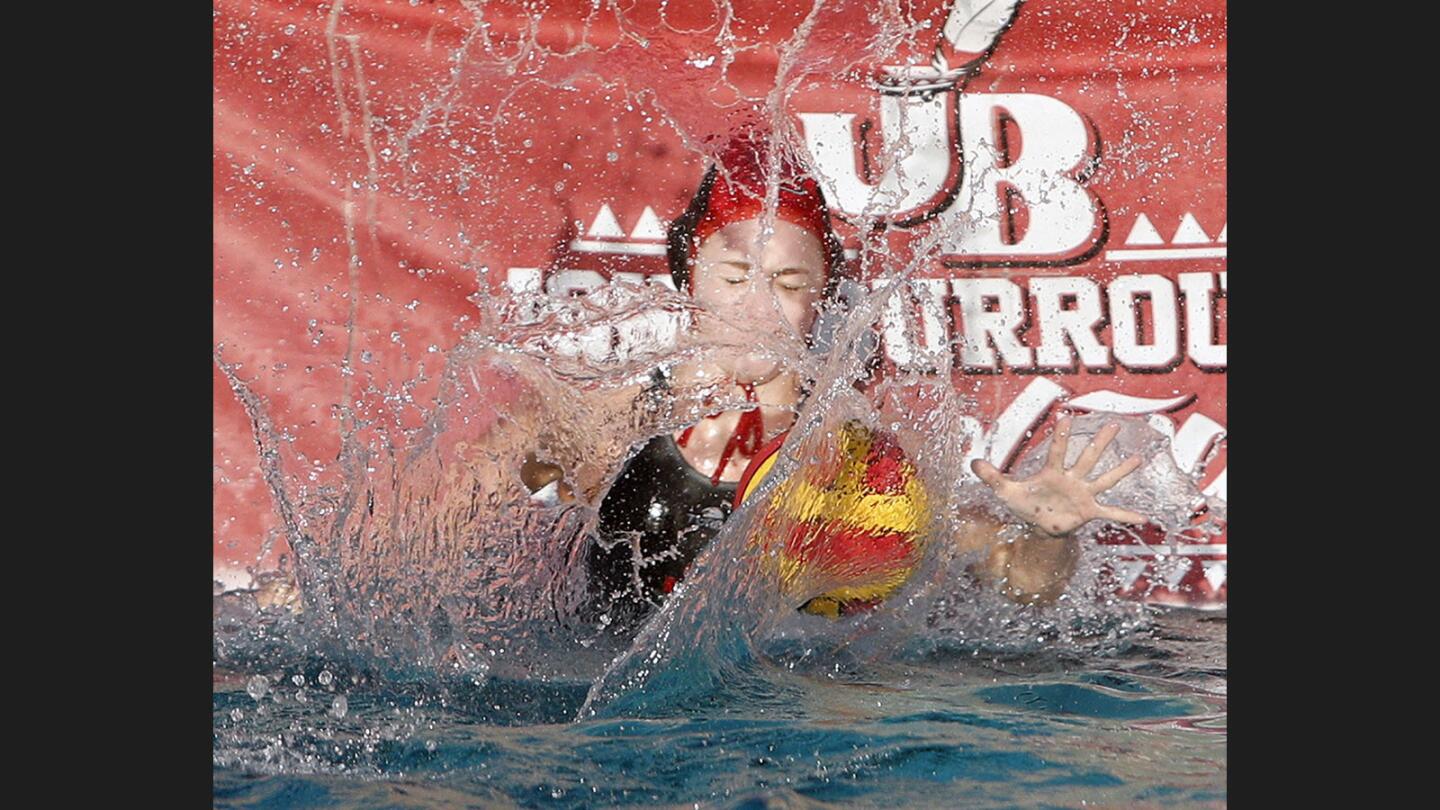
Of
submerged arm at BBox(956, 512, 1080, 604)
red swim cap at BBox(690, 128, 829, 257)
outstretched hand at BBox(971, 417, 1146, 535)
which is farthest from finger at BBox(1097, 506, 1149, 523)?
red swim cap at BBox(690, 128, 829, 257)

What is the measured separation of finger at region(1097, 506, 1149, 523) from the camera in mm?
3834

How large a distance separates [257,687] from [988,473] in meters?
1.83

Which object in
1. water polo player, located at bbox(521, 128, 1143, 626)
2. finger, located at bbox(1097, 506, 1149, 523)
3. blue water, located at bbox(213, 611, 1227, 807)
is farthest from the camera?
water polo player, located at bbox(521, 128, 1143, 626)

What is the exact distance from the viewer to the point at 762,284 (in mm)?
3975

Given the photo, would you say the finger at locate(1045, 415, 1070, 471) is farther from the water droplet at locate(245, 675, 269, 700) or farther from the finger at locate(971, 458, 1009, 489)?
the water droplet at locate(245, 675, 269, 700)

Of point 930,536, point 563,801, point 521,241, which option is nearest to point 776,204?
point 521,241

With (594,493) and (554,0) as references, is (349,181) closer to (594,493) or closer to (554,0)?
(554,0)

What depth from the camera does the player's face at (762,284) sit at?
13.0 ft

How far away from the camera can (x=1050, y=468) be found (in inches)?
154

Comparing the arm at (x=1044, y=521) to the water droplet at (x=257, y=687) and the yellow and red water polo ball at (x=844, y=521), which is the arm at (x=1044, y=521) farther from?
the water droplet at (x=257, y=687)

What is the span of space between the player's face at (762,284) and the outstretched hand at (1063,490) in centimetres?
63

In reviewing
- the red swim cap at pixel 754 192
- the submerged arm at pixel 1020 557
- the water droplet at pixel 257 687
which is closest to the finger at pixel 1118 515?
the submerged arm at pixel 1020 557

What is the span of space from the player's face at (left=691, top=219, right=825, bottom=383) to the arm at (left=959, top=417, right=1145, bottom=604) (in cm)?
58

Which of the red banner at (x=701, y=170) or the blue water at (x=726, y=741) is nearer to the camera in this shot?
the blue water at (x=726, y=741)
